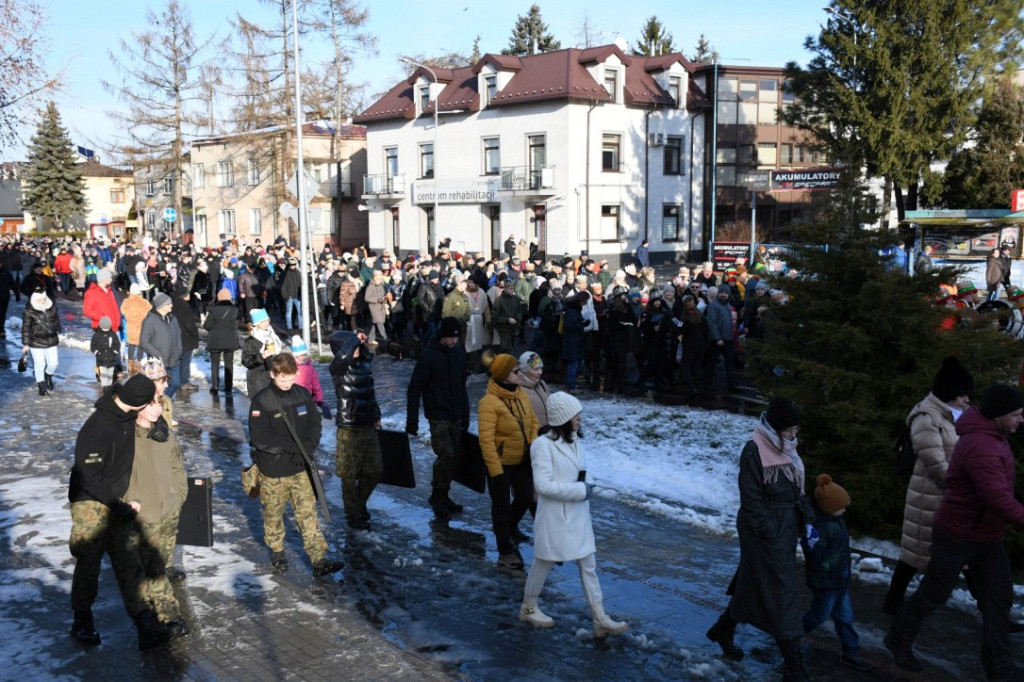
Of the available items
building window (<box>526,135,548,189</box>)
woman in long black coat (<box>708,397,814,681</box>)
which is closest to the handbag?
woman in long black coat (<box>708,397,814,681</box>)

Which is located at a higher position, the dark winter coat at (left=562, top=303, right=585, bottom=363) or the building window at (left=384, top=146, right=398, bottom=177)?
the building window at (left=384, top=146, right=398, bottom=177)

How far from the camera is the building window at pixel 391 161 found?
49000 millimetres

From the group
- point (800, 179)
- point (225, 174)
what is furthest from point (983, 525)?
point (225, 174)

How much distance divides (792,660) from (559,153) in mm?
36457

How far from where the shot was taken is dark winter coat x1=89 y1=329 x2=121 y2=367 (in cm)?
1512

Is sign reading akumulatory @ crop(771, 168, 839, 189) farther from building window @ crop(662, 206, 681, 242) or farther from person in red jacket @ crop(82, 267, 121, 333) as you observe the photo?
person in red jacket @ crop(82, 267, 121, 333)

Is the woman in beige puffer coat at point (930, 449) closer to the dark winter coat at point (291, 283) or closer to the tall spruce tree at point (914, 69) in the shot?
the dark winter coat at point (291, 283)

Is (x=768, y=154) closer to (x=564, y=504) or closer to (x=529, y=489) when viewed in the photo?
(x=529, y=489)

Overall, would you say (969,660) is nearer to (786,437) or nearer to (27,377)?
(786,437)

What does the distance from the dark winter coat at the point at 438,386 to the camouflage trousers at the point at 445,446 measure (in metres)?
0.07

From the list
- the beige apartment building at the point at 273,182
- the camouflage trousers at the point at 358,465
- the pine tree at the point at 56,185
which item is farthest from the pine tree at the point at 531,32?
the camouflage trousers at the point at 358,465

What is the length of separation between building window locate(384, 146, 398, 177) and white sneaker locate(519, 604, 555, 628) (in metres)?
43.8

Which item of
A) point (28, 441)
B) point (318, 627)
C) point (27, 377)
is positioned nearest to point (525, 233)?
point (27, 377)

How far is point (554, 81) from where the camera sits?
40.7 meters
